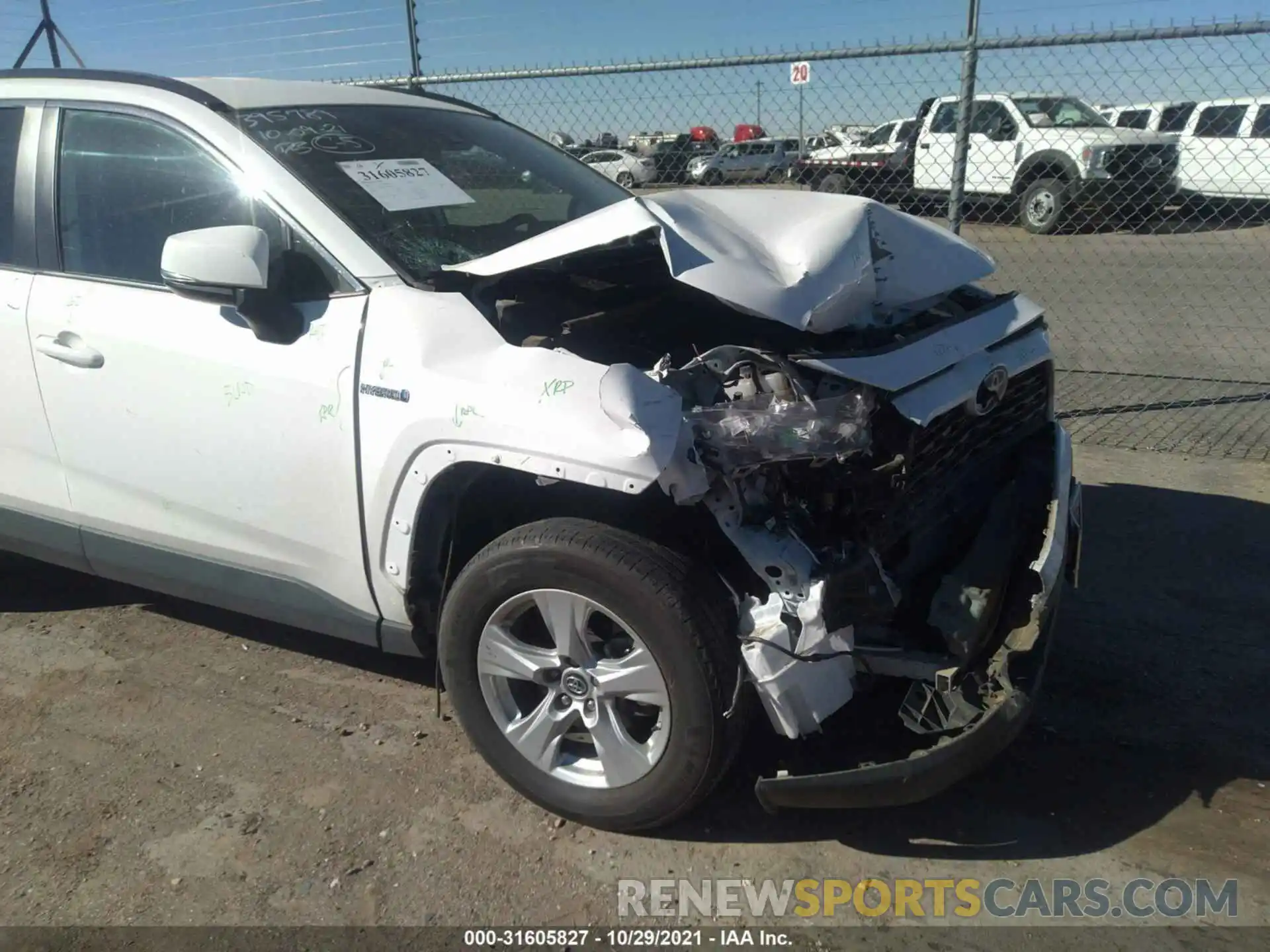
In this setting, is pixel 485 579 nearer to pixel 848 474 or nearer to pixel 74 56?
pixel 848 474

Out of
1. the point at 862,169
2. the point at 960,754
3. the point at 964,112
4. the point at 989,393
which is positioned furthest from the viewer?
the point at 862,169

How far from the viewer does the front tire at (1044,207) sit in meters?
13.9

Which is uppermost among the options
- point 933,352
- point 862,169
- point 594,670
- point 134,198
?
point 134,198

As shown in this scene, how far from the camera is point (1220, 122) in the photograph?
15234 millimetres

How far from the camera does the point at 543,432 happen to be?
8.23 ft

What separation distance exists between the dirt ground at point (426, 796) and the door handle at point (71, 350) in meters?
1.13

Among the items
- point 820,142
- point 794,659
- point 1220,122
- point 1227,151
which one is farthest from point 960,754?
point 1220,122

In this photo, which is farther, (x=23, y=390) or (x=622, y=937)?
(x=23, y=390)

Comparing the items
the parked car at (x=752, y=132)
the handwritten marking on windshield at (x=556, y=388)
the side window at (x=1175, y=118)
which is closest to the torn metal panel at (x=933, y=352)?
the handwritten marking on windshield at (x=556, y=388)

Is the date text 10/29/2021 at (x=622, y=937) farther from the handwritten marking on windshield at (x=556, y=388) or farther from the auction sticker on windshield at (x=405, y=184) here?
the auction sticker on windshield at (x=405, y=184)

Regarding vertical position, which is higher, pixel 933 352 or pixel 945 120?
pixel 933 352

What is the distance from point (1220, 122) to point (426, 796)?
16511 mm

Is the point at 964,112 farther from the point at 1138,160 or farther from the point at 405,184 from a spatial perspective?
the point at 1138,160

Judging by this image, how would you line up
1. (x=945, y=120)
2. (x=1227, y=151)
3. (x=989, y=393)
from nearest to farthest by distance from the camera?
(x=989, y=393) → (x=945, y=120) → (x=1227, y=151)
